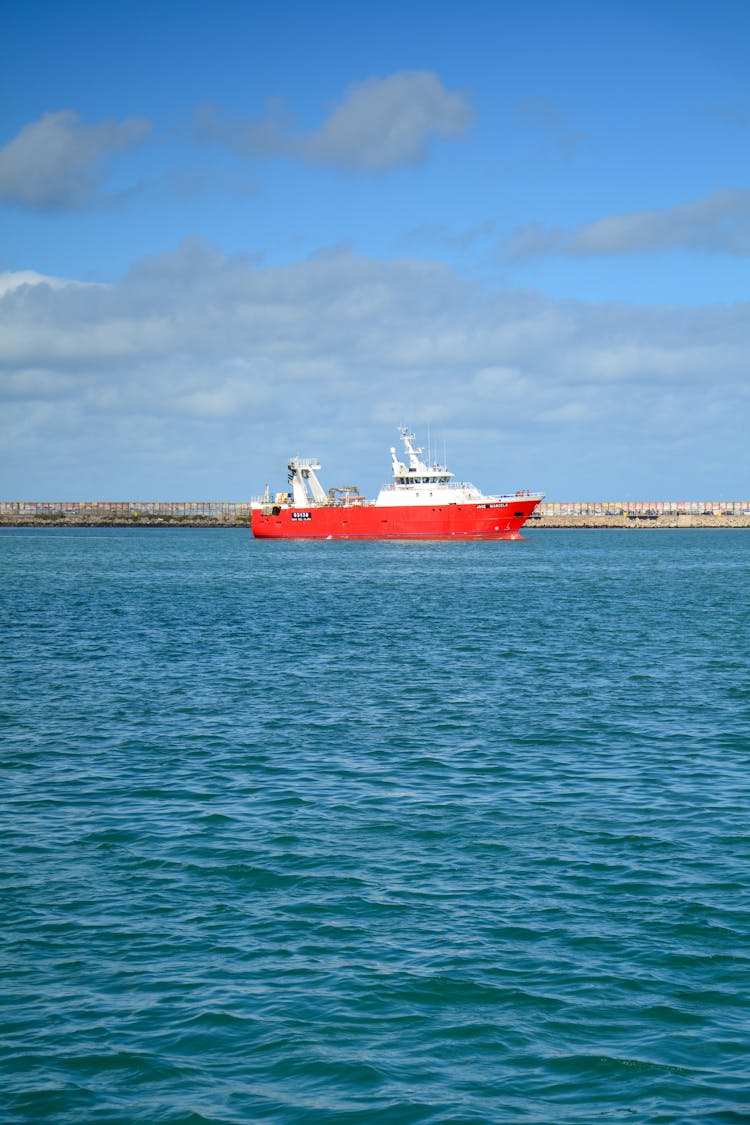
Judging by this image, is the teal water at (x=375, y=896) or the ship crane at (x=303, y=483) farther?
the ship crane at (x=303, y=483)

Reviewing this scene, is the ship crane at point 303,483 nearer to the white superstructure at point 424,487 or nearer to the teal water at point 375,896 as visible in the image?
the white superstructure at point 424,487

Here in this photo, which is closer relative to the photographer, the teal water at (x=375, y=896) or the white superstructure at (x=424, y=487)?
the teal water at (x=375, y=896)

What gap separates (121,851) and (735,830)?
7.73 meters

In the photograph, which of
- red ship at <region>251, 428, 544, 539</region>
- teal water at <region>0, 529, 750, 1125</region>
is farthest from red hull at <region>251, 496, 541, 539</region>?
teal water at <region>0, 529, 750, 1125</region>

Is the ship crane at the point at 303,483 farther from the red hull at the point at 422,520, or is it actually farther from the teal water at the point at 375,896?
the teal water at the point at 375,896

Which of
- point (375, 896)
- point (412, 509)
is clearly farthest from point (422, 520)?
point (375, 896)

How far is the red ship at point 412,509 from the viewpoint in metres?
107

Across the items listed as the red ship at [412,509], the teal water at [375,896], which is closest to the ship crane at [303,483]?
the red ship at [412,509]

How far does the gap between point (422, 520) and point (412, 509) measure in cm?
174

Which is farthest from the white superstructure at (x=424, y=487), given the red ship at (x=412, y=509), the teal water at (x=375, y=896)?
the teal water at (x=375, y=896)

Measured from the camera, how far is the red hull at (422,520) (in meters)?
108

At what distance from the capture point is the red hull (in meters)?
108

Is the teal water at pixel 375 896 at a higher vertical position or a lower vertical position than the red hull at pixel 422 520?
lower

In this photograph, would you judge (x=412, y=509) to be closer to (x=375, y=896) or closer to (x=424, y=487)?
(x=424, y=487)
